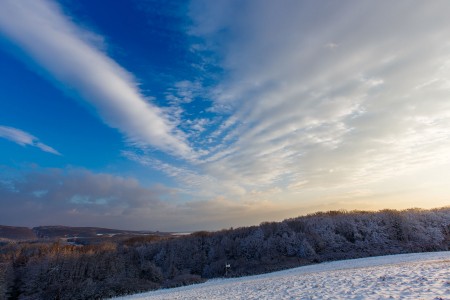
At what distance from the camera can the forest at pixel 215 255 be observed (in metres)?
50.6

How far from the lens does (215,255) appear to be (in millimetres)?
67438

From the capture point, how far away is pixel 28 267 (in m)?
55.1

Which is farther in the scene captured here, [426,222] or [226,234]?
[226,234]

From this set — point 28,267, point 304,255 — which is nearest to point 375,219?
point 304,255

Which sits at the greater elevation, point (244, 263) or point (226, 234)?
point (226, 234)

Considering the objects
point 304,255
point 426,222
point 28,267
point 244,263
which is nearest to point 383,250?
point 304,255

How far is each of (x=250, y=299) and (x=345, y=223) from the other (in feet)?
177

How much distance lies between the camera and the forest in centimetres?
5056

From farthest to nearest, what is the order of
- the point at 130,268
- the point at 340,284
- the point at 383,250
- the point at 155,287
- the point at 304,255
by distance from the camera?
the point at 130,268 < the point at 304,255 < the point at 383,250 < the point at 155,287 < the point at 340,284

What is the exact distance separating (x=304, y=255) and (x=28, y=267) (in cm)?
4984

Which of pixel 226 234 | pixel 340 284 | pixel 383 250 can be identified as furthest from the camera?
pixel 226 234

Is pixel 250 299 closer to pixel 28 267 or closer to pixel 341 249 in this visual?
pixel 341 249

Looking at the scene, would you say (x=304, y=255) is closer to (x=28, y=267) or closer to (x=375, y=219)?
(x=375, y=219)

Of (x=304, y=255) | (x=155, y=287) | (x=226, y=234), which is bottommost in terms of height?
(x=155, y=287)
